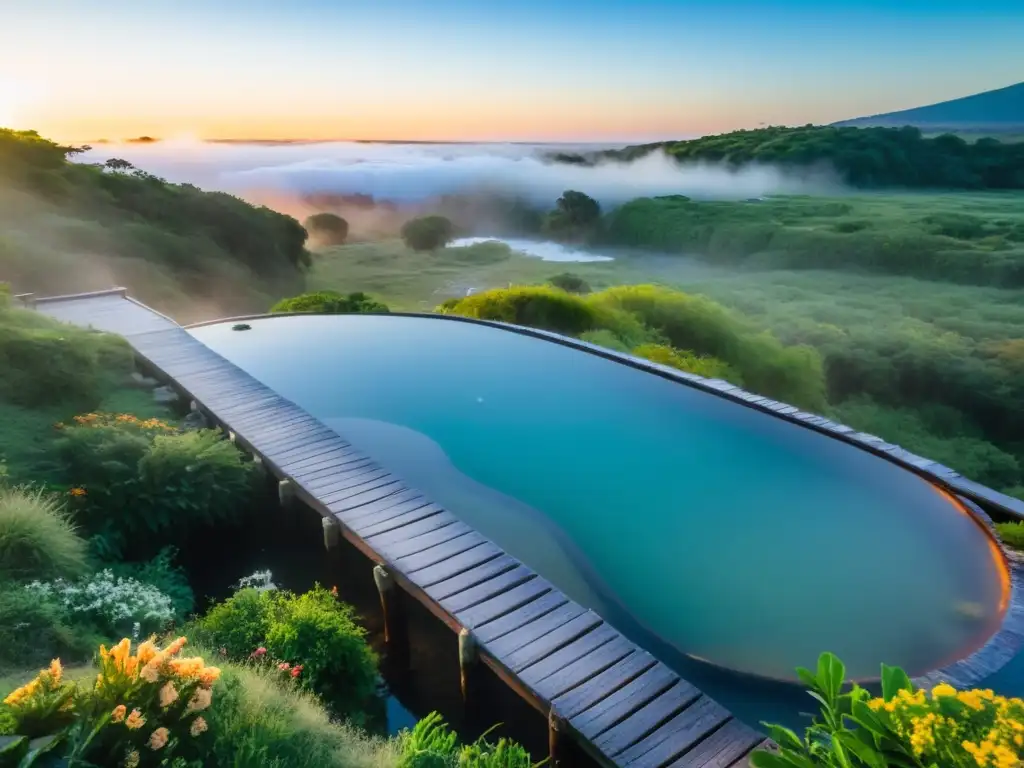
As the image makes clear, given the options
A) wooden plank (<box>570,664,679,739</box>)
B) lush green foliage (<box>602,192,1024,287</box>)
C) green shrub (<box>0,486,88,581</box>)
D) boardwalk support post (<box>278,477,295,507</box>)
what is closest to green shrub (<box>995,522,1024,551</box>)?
wooden plank (<box>570,664,679,739</box>)

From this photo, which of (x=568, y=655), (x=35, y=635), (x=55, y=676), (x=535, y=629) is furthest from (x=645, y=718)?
(x=35, y=635)

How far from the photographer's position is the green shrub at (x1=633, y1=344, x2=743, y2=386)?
15727mm

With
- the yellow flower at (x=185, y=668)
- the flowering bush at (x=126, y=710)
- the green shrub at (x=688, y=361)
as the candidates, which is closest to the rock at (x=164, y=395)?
the flowering bush at (x=126, y=710)

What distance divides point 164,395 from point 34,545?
4.48 metres

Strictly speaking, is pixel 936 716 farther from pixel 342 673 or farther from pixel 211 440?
pixel 211 440

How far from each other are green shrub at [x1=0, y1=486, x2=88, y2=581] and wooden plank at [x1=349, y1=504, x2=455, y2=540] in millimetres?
2564

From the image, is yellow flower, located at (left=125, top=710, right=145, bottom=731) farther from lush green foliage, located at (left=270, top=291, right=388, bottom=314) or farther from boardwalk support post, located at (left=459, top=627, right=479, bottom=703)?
lush green foliage, located at (left=270, top=291, right=388, bottom=314)

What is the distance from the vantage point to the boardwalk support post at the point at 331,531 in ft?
23.8

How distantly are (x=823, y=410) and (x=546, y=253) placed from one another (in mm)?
35420

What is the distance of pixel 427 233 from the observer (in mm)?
48969

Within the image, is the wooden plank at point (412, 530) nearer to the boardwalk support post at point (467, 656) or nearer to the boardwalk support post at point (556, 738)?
the boardwalk support post at point (467, 656)

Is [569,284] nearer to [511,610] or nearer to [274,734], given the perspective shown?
[511,610]

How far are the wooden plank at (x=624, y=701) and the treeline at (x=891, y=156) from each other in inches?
2184

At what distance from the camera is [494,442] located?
9.24m
